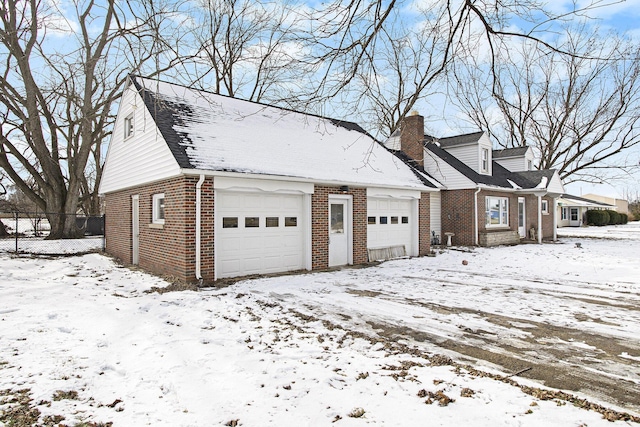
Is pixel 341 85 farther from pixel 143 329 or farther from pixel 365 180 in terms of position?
pixel 365 180

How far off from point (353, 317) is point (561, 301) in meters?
4.30

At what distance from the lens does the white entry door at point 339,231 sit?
38.1ft

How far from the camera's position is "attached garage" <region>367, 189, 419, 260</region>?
42.4ft

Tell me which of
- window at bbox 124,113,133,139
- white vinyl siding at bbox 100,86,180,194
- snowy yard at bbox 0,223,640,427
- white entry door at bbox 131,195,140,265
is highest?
window at bbox 124,113,133,139

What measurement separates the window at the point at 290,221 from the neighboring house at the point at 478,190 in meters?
7.15

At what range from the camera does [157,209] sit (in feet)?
34.9

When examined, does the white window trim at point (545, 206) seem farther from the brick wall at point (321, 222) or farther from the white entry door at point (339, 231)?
the white entry door at point (339, 231)

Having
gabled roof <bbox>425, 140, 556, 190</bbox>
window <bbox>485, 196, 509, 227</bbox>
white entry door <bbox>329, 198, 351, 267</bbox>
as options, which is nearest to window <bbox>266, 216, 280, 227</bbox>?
white entry door <bbox>329, 198, 351, 267</bbox>

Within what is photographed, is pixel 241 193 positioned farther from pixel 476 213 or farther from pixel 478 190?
pixel 476 213

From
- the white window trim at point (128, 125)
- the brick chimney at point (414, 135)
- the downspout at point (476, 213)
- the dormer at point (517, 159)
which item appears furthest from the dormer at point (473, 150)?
the white window trim at point (128, 125)

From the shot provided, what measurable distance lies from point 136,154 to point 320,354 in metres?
9.43

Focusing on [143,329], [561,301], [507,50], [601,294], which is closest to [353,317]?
[143,329]

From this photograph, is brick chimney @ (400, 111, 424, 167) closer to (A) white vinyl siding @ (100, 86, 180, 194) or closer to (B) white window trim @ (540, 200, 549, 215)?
(A) white vinyl siding @ (100, 86, 180, 194)

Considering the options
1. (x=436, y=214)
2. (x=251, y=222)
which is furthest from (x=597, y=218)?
(x=251, y=222)
